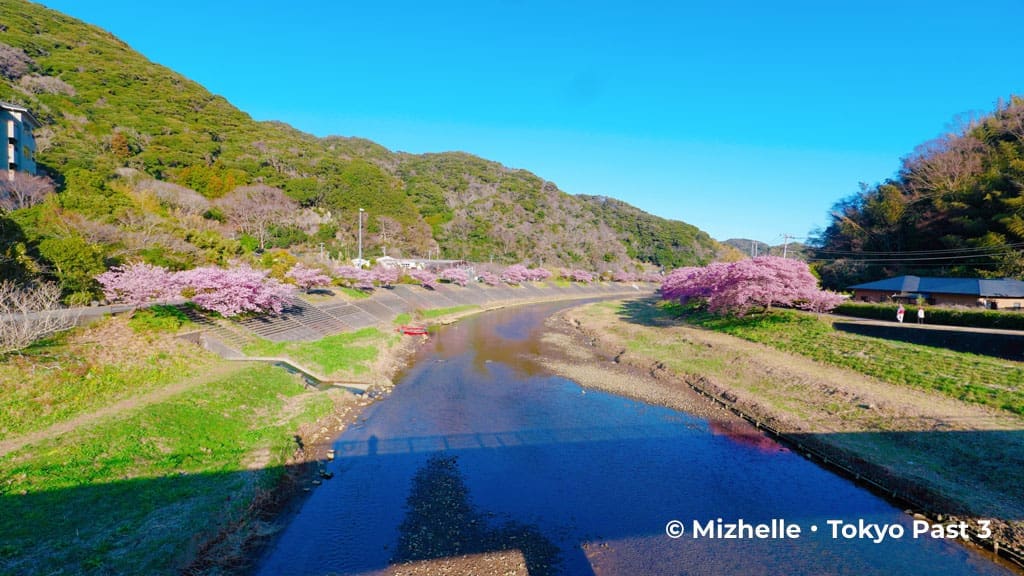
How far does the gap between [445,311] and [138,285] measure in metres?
33.2

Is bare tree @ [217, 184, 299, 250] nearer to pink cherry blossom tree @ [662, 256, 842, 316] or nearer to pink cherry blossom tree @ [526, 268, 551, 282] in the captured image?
pink cherry blossom tree @ [526, 268, 551, 282]

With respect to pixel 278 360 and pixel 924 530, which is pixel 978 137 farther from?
pixel 278 360

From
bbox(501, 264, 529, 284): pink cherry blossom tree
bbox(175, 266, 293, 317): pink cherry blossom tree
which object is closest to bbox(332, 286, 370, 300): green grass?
bbox(175, 266, 293, 317): pink cherry blossom tree

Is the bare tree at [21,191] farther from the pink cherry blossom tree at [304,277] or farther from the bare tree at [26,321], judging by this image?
the bare tree at [26,321]

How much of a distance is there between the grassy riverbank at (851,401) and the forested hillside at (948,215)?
837 inches

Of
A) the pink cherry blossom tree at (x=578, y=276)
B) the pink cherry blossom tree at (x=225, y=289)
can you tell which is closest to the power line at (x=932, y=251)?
the pink cherry blossom tree at (x=578, y=276)

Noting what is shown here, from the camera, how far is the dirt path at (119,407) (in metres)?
10.6

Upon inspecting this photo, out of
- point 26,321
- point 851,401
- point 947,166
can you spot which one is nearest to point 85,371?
point 26,321

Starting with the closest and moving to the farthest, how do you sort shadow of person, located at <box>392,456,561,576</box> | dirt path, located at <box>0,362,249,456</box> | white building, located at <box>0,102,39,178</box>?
shadow of person, located at <box>392,456,561,576</box>, dirt path, located at <box>0,362,249,456</box>, white building, located at <box>0,102,39,178</box>

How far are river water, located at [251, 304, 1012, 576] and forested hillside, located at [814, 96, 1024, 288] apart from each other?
3662cm

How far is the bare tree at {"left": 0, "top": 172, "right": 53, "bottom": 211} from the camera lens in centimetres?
3403

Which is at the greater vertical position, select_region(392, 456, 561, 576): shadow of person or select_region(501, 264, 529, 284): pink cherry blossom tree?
select_region(501, 264, 529, 284): pink cherry blossom tree

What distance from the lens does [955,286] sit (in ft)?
107

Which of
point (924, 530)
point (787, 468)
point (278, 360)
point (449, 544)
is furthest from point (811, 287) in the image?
point (278, 360)
